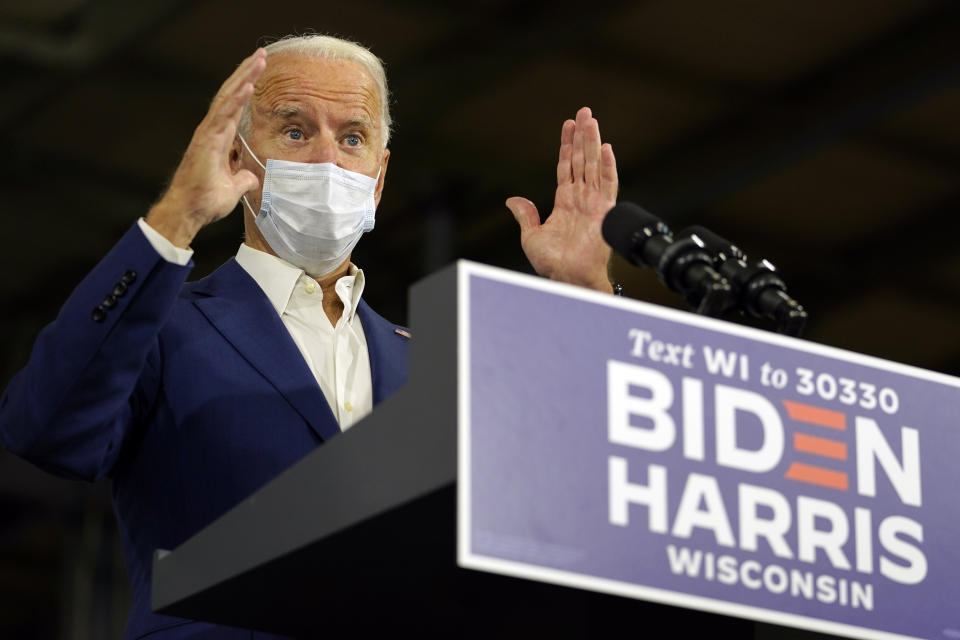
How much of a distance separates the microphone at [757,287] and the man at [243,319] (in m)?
0.50

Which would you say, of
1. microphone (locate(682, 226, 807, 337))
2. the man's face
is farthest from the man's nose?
microphone (locate(682, 226, 807, 337))

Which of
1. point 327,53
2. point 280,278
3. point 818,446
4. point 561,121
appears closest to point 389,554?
point 818,446

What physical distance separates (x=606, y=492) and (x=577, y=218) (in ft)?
3.45

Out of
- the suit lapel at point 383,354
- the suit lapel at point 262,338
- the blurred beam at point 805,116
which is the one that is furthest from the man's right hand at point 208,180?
the blurred beam at point 805,116

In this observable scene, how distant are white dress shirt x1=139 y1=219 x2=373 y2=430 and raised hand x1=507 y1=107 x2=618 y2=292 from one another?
260 millimetres

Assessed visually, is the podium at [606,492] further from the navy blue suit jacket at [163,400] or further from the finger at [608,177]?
the finger at [608,177]

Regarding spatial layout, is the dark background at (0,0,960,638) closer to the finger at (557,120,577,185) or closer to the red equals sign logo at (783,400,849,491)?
the finger at (557,120,577,185)

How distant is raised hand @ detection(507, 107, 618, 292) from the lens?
2.37 m

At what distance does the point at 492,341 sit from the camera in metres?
1.41

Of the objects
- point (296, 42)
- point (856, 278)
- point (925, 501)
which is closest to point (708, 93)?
point (856, 278)

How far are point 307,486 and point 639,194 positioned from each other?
5.81 metres

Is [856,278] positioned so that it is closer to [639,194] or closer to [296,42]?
[639,194]

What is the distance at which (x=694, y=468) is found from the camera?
4.76 ft

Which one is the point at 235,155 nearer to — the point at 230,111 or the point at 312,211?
the point at 312,211
